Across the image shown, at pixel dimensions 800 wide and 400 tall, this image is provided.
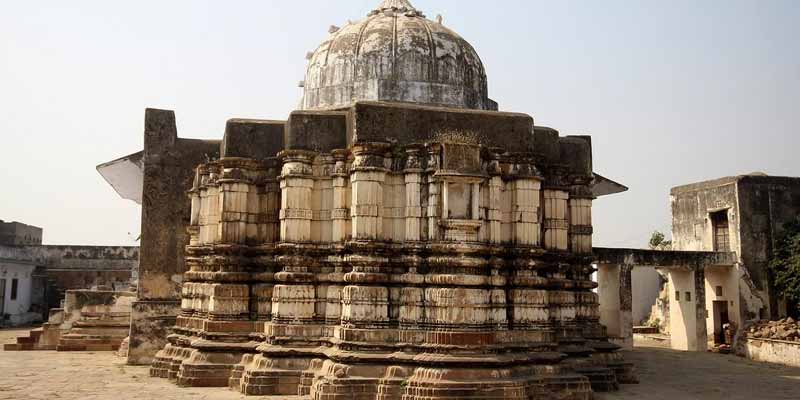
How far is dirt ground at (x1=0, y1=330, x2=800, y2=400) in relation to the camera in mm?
12828

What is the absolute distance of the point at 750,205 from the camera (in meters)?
26.3

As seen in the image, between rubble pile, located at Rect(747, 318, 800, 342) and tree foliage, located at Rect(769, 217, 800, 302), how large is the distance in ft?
4.13

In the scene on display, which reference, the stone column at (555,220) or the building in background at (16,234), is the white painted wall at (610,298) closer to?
the stone column at (555,220)

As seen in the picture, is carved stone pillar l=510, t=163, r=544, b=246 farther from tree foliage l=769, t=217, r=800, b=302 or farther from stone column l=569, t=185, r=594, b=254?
tree foliage l=769, t=217, r=800, b=302

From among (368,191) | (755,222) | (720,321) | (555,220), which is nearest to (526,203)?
(555,220)

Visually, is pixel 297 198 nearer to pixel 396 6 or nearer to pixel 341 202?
pixel 341 202

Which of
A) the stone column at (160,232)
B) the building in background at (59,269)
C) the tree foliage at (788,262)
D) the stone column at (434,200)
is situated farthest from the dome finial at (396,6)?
the building in background at (59,269)

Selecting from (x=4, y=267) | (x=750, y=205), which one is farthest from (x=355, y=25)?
(x=4, y=267)

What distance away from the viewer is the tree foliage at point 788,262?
25109mm

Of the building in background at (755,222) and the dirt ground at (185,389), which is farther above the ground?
the building in background at (755,222)

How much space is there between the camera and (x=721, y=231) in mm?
27594

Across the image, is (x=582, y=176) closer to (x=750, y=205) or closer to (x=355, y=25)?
(x=355, y=25)

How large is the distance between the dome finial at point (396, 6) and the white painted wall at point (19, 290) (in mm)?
27163

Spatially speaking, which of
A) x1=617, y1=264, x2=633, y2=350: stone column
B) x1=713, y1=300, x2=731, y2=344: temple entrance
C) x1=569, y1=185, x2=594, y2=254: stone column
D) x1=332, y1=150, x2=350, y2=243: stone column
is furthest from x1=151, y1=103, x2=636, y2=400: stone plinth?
x1=713, y1=300, x2=731, y2=344: temple entrance
